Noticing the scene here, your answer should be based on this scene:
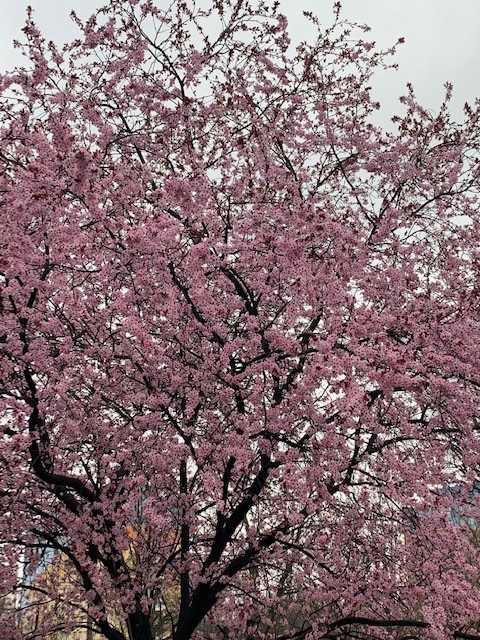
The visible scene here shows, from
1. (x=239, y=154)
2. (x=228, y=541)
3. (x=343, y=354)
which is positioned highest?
(x=239, y=154)

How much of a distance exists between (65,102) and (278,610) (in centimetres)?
863

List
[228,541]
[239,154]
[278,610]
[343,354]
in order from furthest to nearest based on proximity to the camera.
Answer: [278,610] → [239,154] → [228,541] → [343,354]

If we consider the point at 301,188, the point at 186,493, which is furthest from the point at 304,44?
the point at 186,493

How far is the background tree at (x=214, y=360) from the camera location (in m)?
5.76

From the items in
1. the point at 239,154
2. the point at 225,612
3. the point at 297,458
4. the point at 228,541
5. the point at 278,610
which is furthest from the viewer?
the point at 278,610

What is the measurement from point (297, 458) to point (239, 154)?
4445mm

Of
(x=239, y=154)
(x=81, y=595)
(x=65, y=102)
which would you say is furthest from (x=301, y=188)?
(x=81, y=595)

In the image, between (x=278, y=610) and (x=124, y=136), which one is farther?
(x=278, y=610)

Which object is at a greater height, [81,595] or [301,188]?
[301,188]

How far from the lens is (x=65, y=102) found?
7359mm

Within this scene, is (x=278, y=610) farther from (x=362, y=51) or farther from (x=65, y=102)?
(x=362, y=51)

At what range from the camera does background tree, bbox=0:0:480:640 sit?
5.76 m

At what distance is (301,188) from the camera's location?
8664 millimetres

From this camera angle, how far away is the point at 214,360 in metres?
6.35
